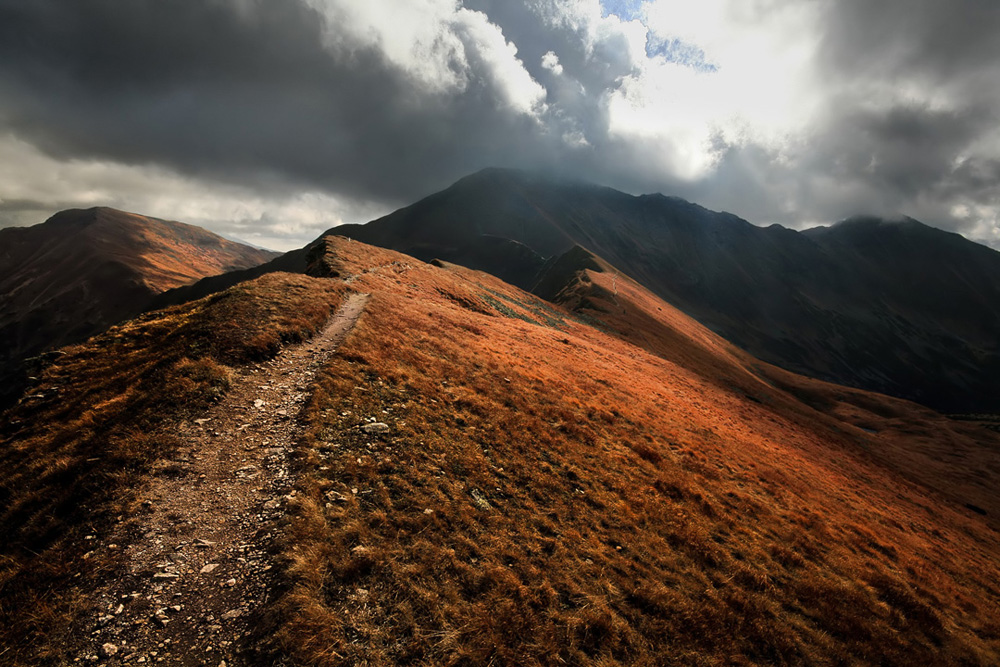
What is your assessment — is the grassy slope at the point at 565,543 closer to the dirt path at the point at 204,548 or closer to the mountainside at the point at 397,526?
the mountainside at the point at 397,526

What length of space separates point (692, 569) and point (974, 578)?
19266mm

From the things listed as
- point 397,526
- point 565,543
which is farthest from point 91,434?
point 565,543

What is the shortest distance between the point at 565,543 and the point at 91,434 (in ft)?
43.0

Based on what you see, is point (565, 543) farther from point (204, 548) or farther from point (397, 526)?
point (204, 548)

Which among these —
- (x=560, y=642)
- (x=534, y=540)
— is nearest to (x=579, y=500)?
(x=534, y=540)

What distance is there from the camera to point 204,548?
7.22 m

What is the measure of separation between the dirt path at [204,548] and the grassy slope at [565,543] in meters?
0.77

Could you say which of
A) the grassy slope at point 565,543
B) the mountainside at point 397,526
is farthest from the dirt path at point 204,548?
the grassy slope at point 565,543

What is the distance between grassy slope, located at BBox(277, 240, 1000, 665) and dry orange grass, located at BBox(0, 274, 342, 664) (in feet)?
10.9

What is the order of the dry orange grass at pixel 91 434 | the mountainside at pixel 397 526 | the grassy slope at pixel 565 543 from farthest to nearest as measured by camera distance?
the grassy slope at pixel 565 543 < the mountainside at pixel 397 526 < the dry orange grass at pixel 91 434

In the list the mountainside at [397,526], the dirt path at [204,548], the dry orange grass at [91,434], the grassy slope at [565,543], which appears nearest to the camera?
the dirt path at [204,548]

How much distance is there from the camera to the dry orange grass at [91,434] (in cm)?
603

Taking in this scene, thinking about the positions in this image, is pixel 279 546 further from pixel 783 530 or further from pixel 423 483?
pixel 783 530

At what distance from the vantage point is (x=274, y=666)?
5.62 metres
